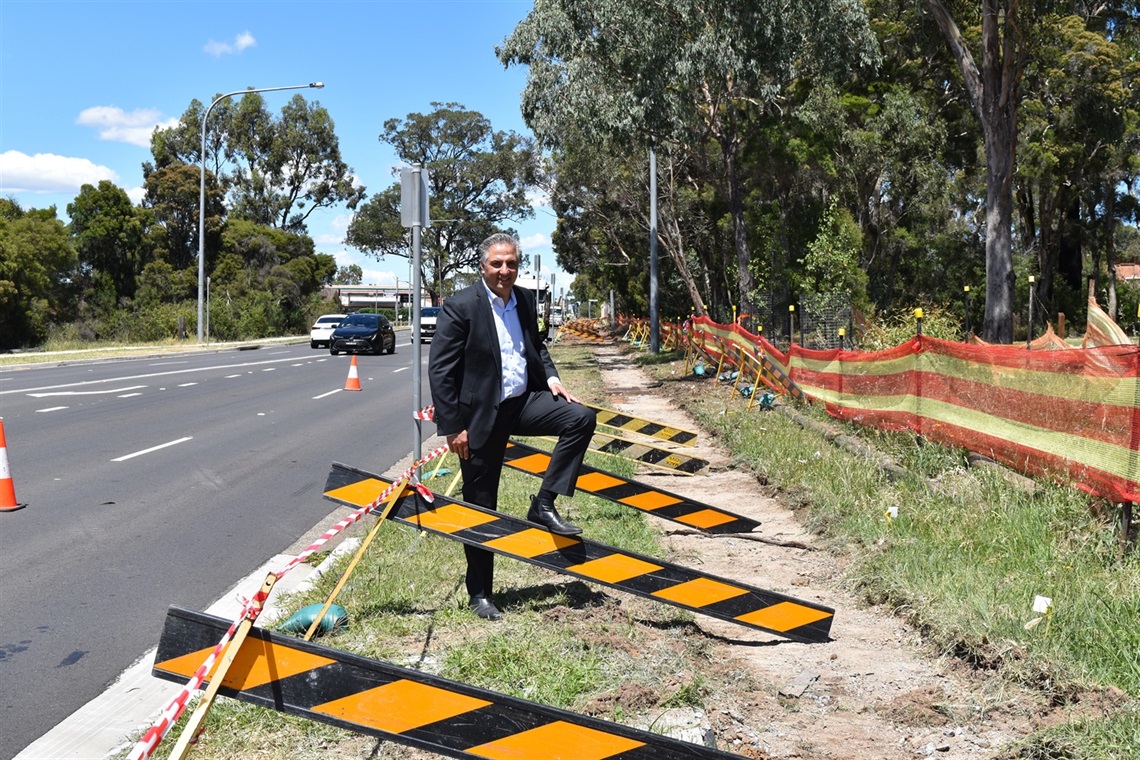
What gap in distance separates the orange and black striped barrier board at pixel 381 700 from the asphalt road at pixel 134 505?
64.3 inches

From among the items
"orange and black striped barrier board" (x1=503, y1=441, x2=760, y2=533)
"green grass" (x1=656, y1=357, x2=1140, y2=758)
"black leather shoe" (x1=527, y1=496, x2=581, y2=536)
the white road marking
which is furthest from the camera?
the white road marking

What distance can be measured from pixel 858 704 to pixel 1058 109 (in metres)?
38.2

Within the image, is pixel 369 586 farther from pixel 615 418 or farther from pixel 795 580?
pixel 615 418

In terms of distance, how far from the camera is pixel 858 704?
16.6ft

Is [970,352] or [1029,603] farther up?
[970,352]

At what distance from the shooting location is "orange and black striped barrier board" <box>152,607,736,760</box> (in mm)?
3672

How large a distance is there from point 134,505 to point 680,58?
17.0m

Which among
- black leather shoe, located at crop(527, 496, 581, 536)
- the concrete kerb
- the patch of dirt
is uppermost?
black leather shoe, located at crop(527, 496, 581, 536)

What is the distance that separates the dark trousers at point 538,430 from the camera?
6035 millimetres

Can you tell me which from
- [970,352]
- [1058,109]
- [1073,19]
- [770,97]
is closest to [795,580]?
[970,352]

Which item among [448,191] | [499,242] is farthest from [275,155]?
[499,242]

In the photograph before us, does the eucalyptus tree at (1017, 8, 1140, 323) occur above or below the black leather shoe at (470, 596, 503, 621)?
above

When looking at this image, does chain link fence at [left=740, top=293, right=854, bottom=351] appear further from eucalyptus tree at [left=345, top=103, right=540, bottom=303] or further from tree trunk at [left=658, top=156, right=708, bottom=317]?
eucalyptus tree at [left=345, top=103, right=540, bottom=303]

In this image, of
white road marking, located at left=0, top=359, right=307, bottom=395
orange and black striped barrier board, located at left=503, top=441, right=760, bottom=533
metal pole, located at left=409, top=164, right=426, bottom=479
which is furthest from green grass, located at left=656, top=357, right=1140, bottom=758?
white road marking, located at left=0, top=359, right=307, bottom=395
